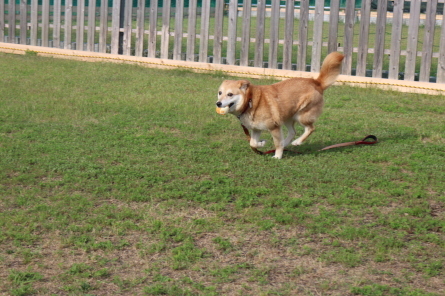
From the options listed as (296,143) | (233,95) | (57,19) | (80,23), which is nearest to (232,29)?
(80,23)

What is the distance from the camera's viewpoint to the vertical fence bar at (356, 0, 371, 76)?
11.4 meters

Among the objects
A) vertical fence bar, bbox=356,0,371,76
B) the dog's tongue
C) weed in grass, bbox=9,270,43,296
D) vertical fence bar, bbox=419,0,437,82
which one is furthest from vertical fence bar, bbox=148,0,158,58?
weed in grass, bbox=9,270,43,296

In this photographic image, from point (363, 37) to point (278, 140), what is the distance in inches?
214

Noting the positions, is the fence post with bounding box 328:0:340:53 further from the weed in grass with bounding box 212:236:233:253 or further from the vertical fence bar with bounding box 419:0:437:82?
the weed in grass with bounding box 212:236:233:253

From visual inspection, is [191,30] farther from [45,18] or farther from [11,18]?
[11,18]

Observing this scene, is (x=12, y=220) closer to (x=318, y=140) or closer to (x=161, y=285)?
(x=161, y=285)

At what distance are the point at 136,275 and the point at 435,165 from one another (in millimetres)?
3942

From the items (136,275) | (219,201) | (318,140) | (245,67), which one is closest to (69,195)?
(219,201)

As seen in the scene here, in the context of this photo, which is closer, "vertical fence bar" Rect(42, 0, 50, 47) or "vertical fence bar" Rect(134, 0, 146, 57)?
"vertical fence bar" Rect(134, 0, 146, 57)

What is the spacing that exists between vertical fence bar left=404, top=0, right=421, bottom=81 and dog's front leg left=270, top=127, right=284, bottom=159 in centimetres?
523

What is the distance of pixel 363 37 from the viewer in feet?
37.7

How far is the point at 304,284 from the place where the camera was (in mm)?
4062

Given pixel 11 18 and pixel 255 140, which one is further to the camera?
pixel 11 18

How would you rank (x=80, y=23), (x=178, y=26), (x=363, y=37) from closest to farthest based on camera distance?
1. (x=363, y=37)
2. (x=178, y=26)
3. (x=80, y=23)
